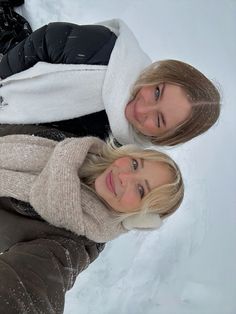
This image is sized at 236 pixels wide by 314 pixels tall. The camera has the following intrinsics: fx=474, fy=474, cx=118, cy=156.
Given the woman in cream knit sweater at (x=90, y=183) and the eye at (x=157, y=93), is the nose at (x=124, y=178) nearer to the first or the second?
the woman in cream knit sweater at (x=90, y=183)

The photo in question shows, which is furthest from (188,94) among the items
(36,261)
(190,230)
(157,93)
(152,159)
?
(190,230)

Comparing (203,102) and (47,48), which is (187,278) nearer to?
(203,102)

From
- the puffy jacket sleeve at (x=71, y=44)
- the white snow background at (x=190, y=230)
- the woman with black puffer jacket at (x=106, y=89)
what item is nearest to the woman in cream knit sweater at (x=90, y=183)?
the woman with black puffer jacket at (x=106, y=89)

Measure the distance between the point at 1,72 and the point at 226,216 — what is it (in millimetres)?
852

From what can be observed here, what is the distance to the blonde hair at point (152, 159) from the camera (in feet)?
3.15

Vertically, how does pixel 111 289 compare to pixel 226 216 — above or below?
below

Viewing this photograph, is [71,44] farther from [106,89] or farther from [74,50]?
[106,89]

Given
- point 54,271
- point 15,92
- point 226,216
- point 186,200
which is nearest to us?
point 54,271

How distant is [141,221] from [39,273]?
30cm

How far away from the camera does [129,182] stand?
0.96 metres

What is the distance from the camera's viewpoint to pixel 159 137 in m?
1.12

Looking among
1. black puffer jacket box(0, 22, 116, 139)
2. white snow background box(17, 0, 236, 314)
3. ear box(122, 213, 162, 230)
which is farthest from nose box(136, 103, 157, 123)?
white snow background box(17, 0, 236, 314)

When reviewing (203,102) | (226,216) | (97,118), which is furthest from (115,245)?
(203,102)

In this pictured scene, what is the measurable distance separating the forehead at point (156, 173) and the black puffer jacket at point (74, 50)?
0.25 metres
